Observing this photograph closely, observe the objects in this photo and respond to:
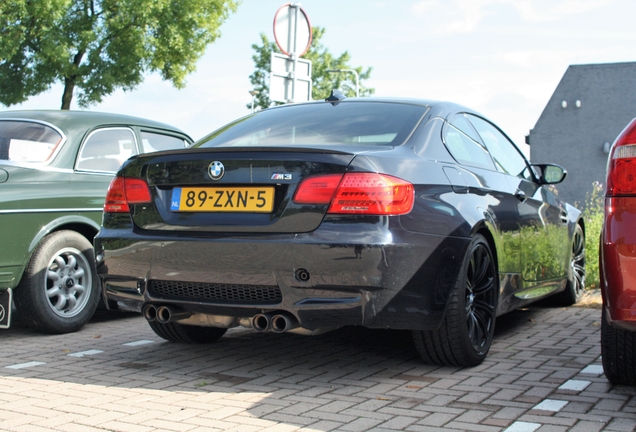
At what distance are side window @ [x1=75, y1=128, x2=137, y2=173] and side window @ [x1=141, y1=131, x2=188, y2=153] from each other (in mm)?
137

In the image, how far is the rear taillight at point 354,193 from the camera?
3.98 metres

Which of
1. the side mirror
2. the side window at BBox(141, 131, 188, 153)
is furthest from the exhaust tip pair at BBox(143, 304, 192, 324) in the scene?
the side mirror

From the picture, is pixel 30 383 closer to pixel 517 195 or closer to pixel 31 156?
pixel 31 156

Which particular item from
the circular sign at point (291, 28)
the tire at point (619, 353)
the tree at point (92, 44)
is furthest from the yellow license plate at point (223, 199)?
the tree at point (92, 44)

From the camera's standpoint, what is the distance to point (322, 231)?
3973mm

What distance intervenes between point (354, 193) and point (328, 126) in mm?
938

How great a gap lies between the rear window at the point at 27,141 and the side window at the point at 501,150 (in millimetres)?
3212

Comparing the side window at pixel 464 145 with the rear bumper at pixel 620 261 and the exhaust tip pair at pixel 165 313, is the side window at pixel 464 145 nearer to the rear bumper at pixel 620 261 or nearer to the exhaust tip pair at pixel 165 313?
the rear bumper at pixel 620 261

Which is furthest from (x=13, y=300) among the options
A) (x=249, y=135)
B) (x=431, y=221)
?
(x=431, y=221)

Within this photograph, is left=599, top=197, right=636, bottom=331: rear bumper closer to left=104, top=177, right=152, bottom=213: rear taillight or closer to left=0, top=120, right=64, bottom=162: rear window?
left=104, top=177, right=152, bottom=213: rear taillight

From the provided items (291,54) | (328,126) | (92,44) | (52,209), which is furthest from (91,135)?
(92,44)

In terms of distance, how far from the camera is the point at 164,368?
478cm

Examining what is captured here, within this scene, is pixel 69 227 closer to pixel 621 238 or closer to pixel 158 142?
pixel 158 142

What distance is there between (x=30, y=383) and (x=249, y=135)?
1.87 meters
